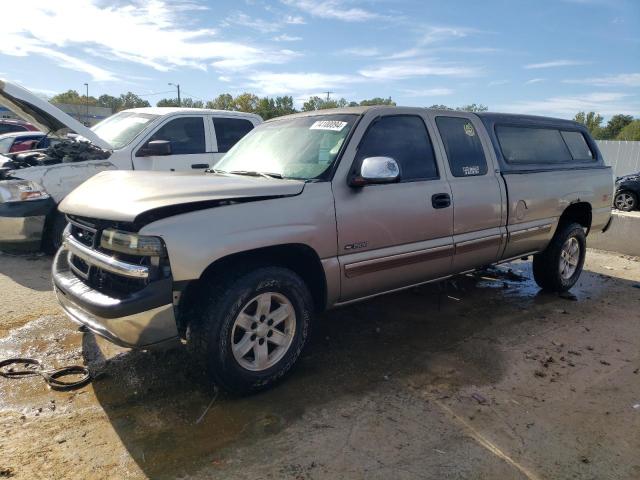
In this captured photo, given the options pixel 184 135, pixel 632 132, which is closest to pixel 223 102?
pixel 632 132

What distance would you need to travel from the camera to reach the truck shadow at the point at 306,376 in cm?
279

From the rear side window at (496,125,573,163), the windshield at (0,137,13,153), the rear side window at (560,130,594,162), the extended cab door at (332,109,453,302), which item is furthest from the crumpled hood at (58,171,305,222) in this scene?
the windshield at (0,137,13,153)

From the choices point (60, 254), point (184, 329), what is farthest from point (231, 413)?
point (60, 254)

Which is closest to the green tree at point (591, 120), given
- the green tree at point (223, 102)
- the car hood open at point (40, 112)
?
the green tree at point (223, 102)

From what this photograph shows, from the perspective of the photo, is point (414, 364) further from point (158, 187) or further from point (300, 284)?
point (158, 187)

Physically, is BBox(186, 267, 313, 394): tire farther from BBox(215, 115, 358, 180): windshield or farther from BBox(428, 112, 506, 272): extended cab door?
BBox(428, 112, 506, 272): extended cab door

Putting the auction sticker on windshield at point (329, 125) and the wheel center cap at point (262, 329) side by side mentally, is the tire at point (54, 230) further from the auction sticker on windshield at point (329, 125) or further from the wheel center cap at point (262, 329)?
the wheel center cap at point (262, 329)

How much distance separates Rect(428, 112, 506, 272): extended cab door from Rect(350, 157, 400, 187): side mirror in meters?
0.95

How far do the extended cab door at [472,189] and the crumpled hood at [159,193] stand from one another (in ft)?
5.30

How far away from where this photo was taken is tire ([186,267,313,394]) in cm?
298

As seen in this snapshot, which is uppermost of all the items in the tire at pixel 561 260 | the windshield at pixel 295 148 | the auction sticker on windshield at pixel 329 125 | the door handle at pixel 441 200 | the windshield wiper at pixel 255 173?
the auction sticker on windshield at pixel 329 125

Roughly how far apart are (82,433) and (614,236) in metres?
8.01

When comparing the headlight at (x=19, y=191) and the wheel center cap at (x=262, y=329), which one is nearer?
the wheel center cap at (x=262, y=329)

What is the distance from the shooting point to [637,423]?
308 centimetres
